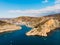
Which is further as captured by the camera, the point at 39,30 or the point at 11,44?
the point at 39,30

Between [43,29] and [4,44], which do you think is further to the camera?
[43,29]

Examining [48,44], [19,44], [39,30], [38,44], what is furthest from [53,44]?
[39,30]

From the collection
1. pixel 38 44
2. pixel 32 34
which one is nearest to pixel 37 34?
pixel 32 34

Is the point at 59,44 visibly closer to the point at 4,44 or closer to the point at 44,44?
the point at 44,44

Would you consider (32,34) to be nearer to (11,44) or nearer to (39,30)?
(39,30)

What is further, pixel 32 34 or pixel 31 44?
pixel 32 34

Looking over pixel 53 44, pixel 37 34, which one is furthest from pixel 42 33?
pixel 53 44

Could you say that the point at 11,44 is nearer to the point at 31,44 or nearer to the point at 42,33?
the point at 31,44
